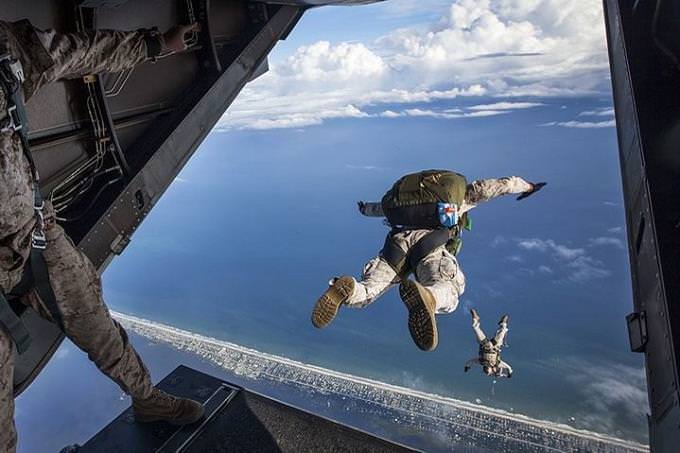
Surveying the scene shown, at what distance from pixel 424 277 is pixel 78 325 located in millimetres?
2318

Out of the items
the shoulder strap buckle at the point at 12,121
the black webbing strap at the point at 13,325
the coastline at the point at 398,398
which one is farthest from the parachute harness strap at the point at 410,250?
the coastline at the point at 398,398

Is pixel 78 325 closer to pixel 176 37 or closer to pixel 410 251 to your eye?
pixel 176 37

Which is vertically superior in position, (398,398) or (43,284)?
(43,284)

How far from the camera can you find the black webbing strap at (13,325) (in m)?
1.94

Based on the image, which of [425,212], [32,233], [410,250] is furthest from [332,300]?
[32,233]

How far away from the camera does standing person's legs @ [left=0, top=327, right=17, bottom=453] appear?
6.28ft

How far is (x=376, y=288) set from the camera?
342 centimetres

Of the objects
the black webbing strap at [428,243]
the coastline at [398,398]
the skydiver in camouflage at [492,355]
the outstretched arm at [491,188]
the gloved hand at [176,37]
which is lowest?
the coastline at [398,398]

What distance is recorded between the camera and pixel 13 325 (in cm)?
198

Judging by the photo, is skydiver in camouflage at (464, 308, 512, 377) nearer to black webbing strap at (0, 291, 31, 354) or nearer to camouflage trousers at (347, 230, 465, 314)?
camouflage trousers at (347, 230, 465, 314)

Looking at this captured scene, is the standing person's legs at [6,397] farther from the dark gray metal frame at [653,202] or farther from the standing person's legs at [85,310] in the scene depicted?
the dark gray metal frame at [653,202]

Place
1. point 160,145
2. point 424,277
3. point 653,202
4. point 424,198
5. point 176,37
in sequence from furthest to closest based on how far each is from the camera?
point 160,145 → point 424,198 → point 424,277 → point 176,37 → point 653,202

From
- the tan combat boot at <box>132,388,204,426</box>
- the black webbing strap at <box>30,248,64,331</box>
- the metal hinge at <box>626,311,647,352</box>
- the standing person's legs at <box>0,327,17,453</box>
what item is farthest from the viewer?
the tan combat boot at <box>132,388,204,426</box>

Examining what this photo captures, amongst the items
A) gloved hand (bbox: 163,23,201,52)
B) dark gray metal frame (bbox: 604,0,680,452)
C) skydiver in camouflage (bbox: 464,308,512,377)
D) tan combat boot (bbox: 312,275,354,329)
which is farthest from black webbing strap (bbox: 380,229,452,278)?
gloved hand (bbox: 163,23,201,52)
